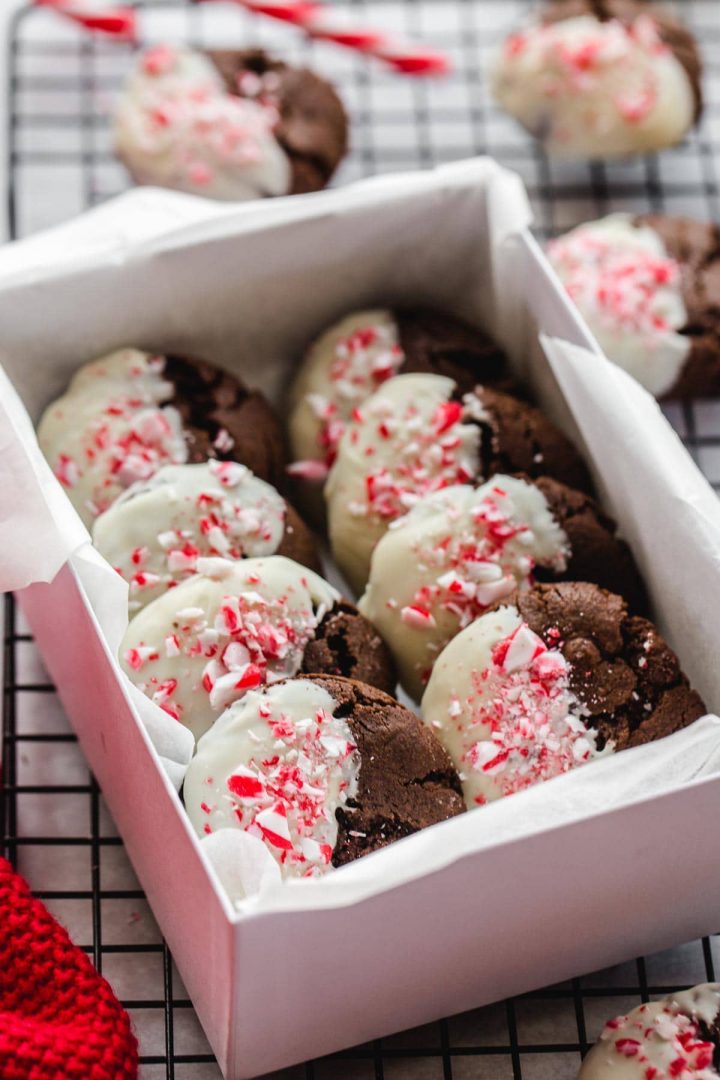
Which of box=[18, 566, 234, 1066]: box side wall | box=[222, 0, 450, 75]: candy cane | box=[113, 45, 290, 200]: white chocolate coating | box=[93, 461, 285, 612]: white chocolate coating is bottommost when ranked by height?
box=[18, 566, 234, 1066]: box side wall

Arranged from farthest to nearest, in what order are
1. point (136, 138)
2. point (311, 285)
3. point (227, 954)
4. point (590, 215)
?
point (590, 215), point (136, 138), point (311, 285), point (227, 954)

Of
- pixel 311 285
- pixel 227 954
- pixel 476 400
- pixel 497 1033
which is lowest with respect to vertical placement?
pixel 497 1033

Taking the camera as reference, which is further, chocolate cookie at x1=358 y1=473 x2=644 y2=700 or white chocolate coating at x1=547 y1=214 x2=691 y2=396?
white chocolate coating at x1=547 y1=214 x2=691 y2=396

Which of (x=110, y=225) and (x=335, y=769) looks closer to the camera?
(x=335, y=769)

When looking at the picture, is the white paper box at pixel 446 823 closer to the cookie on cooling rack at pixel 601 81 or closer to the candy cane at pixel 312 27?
the cookie on cooling rack at pixel 601 81

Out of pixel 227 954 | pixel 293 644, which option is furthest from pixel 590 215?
pixel 227 954

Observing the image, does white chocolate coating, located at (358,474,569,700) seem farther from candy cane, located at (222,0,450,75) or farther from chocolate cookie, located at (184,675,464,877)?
candy cane, located at (222,0,450,75)

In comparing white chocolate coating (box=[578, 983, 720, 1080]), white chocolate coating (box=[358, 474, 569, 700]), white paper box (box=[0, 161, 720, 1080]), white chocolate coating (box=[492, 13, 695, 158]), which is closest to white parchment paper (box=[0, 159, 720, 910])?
white paper box (box=[0, 161, 720, 1080])

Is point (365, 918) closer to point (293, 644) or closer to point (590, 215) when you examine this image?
point (293, 644)
